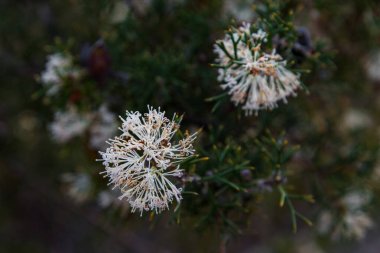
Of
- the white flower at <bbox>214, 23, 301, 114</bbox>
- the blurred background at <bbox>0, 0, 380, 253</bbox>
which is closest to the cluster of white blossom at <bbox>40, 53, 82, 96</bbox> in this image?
the blurred background at <bbox>0, 0, 380, 253</bbox>

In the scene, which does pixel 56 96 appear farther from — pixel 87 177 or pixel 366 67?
pixel 366 67

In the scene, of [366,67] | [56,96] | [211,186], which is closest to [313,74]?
[211,186]

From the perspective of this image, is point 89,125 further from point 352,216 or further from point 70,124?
point 352,216

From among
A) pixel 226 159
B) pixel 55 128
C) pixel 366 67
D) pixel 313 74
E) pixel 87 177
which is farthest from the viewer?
pixel 366 67

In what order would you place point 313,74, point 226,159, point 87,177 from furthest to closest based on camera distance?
point 87,177
point 313,74
point 226,159

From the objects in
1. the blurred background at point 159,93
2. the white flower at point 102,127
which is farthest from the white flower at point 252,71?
the white flower at point 102,127

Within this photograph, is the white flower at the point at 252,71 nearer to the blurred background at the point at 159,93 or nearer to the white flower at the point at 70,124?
the blurred background at the point at 159,93

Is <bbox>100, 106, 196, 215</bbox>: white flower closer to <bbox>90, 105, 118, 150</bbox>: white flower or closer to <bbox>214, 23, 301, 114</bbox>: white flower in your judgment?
<bbox>214, 23, 301, 114</bbox>: white flower
